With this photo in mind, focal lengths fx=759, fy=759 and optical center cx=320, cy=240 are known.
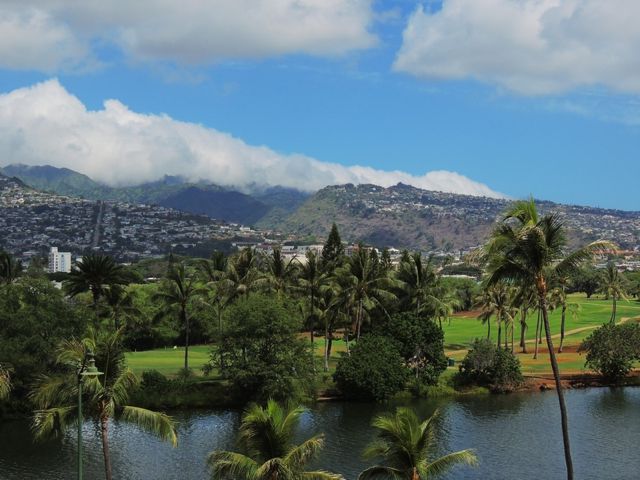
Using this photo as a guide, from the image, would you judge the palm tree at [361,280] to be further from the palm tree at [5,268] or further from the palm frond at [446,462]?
the palm frond at [446,462]

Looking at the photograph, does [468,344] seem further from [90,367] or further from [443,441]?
[90,367]

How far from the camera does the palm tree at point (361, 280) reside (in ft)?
225

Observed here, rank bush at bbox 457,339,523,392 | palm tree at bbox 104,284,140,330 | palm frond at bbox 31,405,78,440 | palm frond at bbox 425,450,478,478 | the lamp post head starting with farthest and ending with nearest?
bush at bbox 457,339,523,392, palm tree at bbox 104,284,140,330, palm frond at bbox 425,450,478,478, palm frond at bbox 31,405,78,440, the lamp post head

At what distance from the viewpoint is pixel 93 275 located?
6238cm

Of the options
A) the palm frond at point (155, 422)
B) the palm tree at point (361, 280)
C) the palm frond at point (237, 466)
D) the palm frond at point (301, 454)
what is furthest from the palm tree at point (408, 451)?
the palm tree at point (361, 280)

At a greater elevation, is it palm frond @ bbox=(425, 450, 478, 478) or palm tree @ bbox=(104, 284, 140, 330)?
palm tree @ bbox=(104, 284, 140, 330)

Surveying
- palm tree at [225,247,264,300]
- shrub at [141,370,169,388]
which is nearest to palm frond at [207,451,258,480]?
shrub at [141,370,169,388]

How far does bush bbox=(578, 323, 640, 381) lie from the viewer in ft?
237

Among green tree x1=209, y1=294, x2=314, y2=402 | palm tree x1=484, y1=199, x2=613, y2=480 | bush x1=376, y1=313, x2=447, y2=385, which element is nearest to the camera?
palm tree x1=484, y1=199, x2=613, y2=480

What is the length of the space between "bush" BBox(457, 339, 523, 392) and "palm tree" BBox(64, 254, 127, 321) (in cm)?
3218

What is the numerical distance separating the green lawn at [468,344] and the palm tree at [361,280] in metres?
5.78

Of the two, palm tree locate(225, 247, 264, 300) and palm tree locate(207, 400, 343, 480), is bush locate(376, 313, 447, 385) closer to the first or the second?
palm tree locate(225, 247, 264, 300)

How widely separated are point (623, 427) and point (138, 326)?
57.5 meters

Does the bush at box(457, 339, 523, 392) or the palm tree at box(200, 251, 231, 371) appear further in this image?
the palm tree at box(200, 251, 231, 371)
